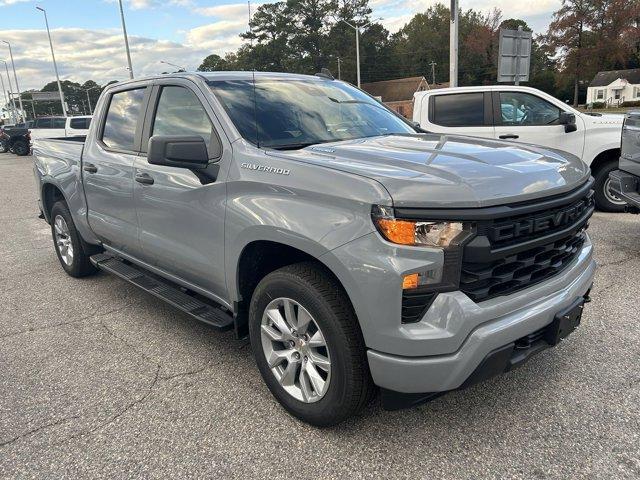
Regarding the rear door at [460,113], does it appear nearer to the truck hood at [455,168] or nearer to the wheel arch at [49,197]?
the truck hood at [455,168]

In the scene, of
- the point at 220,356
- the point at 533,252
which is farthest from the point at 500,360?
the point at 220,356

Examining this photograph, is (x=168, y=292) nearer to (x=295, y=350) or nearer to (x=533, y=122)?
(x=295, y=350)

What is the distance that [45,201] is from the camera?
5.58 m

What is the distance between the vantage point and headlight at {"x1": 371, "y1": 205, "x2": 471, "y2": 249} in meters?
2.10

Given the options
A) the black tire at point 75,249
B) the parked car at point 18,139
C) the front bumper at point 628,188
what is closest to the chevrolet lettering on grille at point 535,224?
the front bumper at point 628,188

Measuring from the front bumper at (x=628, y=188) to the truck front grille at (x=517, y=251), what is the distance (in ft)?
9.78

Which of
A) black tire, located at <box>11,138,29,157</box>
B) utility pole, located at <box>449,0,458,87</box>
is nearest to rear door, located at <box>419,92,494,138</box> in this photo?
utility pole, located at <box>449,0,458,87</box>

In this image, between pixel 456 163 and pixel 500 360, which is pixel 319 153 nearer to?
pixel 456 163

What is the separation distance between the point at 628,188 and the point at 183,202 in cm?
452

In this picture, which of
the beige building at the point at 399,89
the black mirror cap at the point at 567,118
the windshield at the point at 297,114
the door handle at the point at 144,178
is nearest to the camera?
the windshield at the point at 297,114

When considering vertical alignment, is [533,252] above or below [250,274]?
above

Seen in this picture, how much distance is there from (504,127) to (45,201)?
256 inches

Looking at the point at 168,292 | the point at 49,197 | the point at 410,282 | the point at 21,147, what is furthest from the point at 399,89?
the point at 410,282

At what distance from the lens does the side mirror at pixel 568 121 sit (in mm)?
7418
